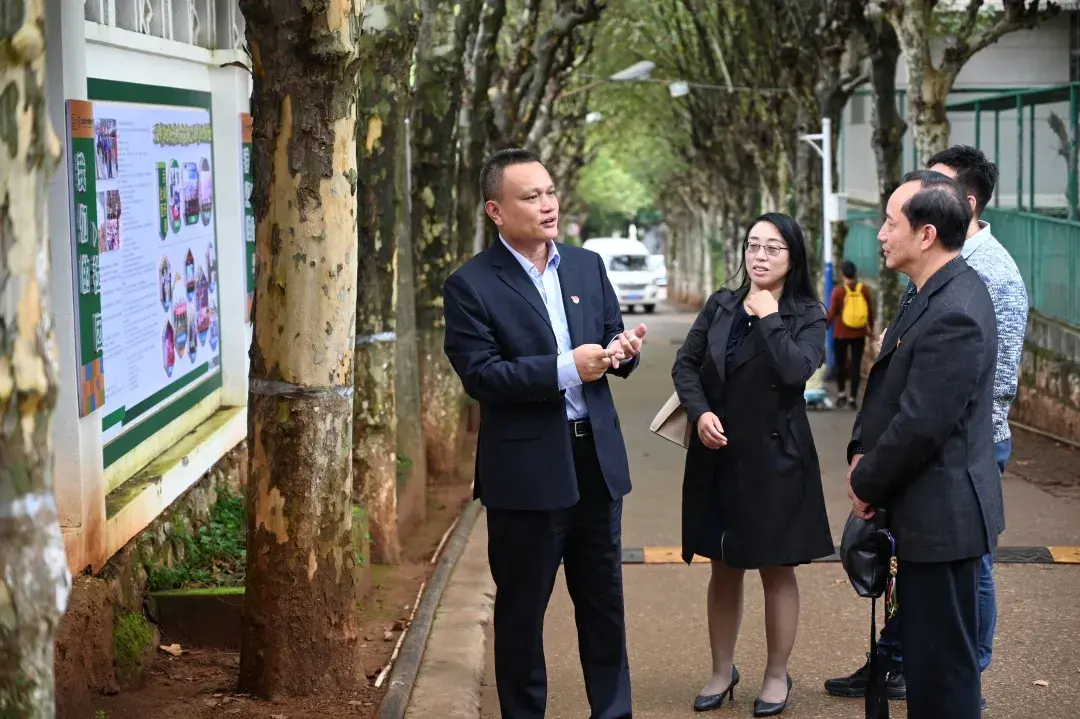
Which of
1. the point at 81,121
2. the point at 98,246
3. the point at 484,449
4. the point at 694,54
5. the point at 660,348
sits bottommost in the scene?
the point at 660,348

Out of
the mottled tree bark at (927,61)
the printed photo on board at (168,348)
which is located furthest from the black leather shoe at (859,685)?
the mottled tree bark at (927,61)

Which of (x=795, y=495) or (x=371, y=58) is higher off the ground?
(x=371, y=58)

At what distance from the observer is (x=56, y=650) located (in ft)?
16.8

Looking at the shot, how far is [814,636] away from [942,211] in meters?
2.95

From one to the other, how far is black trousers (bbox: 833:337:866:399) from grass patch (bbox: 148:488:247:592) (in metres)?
9.81

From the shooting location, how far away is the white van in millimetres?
51719

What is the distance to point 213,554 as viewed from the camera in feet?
23.3

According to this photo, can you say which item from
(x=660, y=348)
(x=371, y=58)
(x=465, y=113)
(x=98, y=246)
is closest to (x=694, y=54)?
(x=660, y=348)

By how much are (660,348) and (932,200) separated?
81.2ft

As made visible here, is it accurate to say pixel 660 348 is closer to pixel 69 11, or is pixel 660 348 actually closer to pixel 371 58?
pixel 371 58

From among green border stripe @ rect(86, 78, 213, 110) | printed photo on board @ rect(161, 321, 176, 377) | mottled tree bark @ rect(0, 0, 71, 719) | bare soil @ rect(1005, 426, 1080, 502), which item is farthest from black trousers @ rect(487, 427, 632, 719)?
bare soil @ rect(1005, 426, 1080, 502)

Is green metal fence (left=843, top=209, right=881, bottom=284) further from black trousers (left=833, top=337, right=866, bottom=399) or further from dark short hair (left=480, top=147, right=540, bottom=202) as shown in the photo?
dark short hair (left=480, top=147, right=540, bottom=202)

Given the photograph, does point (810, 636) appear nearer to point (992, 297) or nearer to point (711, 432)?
point (711, 432)

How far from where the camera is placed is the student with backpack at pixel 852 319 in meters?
16.2
